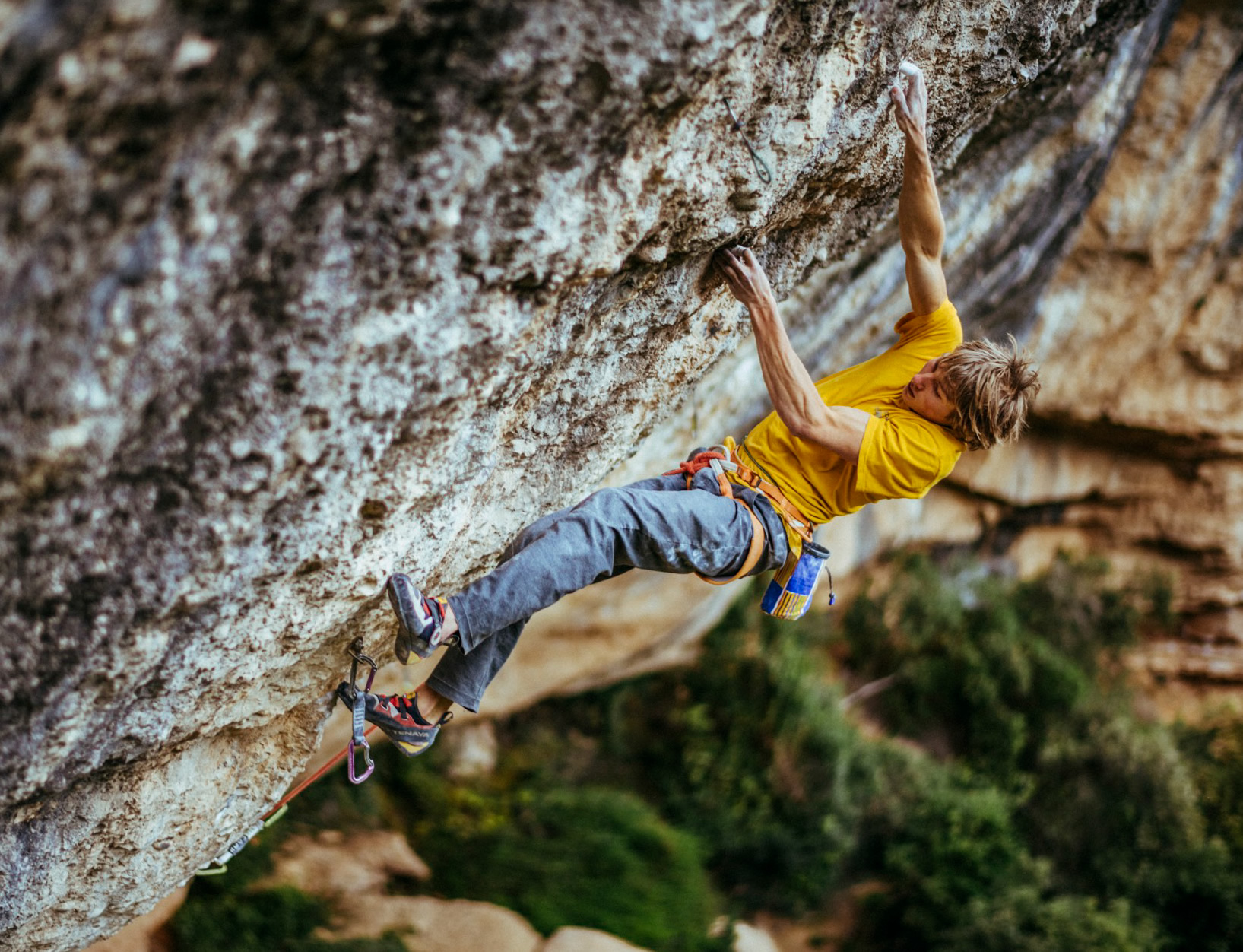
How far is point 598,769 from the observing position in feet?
28.6

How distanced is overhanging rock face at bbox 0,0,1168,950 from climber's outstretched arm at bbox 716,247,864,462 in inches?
7.1

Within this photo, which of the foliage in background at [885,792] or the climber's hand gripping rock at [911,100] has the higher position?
the climber's hand gripping rock at [911,100]

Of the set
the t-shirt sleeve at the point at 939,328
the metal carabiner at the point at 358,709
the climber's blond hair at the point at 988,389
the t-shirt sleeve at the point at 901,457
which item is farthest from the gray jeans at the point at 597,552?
the t-shirt sleeve at the point at 939,328

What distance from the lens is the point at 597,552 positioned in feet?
9.16

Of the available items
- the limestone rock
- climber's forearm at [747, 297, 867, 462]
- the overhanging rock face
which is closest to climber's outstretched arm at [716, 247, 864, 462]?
climber's forearm at [747, 297, 867, 462]

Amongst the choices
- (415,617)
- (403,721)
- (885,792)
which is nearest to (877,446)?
(415,617)

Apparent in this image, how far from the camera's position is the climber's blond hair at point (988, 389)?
286 centimetres

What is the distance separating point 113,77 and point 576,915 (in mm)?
6714

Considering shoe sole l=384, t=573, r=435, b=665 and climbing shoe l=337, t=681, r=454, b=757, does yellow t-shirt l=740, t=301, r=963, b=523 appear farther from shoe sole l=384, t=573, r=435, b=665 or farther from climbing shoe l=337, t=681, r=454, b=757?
climbing shoe l=337, t=681, r=454, b=757

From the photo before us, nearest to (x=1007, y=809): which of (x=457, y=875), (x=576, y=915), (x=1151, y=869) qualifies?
(x=1151, y=869)

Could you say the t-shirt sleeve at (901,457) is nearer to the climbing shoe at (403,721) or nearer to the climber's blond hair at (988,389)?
the climber's blond hair at (988,389)

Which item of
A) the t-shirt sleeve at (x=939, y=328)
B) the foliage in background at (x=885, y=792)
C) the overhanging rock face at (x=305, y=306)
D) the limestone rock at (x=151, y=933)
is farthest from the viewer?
the foliage in background at (x=885, y=792)

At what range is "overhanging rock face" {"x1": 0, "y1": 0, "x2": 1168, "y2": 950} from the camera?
1675 millimetres

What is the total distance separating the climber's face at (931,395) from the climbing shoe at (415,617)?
5.47 feet
